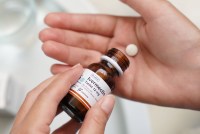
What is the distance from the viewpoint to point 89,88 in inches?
16.3

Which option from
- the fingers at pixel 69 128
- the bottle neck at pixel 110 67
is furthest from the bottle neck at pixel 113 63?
the fingers at pixel 69 128

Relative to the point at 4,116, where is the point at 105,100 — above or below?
above

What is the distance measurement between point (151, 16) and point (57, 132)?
0.87ft

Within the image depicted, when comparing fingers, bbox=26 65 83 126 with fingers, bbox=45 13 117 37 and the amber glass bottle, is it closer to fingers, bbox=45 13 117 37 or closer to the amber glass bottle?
the amber glass bottle

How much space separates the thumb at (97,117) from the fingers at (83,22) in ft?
0.82

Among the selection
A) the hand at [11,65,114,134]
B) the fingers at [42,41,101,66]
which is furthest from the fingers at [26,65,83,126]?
the fingers at [42,41,101,66]

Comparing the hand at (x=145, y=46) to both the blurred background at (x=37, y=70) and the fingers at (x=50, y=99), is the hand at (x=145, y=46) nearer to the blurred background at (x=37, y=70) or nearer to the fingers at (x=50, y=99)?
the blurred background at (x=37, y=70)

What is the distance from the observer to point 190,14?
725 millimetres

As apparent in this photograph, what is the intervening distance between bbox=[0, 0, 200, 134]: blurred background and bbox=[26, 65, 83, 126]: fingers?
0.19m

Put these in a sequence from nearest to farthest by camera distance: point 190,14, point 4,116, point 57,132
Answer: point 57,132 → point 4,116 → point 190,14

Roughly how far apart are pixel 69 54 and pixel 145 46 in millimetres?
152

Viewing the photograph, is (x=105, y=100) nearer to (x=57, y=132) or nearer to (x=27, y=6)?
(x=57, y=132)

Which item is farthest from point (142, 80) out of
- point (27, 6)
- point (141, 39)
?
point (27, 6)

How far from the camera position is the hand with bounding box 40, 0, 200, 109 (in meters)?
0.56
